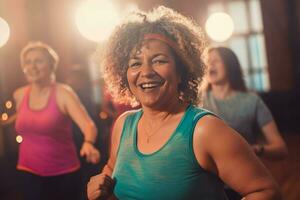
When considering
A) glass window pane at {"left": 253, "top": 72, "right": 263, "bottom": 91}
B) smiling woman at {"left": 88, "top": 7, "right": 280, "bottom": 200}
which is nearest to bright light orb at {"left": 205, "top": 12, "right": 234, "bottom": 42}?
glass window pane at {"left": 253, "top": 72, "right": 263, "bottom": 91}

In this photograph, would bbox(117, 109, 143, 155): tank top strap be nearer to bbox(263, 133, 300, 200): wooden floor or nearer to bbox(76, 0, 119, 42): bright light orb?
bbox(263, 133, 300, 200): wooden floor

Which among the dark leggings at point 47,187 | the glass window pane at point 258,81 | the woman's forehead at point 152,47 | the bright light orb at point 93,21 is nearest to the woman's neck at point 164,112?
the woman's forehead at point 152,47

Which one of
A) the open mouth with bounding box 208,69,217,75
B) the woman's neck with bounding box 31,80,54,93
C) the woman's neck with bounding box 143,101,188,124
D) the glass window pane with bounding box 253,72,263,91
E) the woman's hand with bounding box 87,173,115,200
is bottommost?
the glass window pane with bounding box 253,72,263,91

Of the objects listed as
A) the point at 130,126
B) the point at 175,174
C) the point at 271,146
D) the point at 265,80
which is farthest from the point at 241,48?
the point at 175,174

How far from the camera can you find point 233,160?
1.36 m

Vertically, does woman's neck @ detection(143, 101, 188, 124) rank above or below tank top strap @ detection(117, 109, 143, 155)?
above

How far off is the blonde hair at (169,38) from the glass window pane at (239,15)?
27.8 ft

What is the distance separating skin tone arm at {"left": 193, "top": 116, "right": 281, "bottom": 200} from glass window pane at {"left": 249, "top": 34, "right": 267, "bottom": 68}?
8783mm

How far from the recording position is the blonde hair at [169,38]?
159cm

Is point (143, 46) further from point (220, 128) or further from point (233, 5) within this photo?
point (233, 5)

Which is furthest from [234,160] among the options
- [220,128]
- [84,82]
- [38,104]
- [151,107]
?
[84,82]

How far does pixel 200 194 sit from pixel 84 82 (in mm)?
3766

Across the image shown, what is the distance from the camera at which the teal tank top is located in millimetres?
1399

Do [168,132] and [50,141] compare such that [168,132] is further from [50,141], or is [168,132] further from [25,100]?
[25,100]
